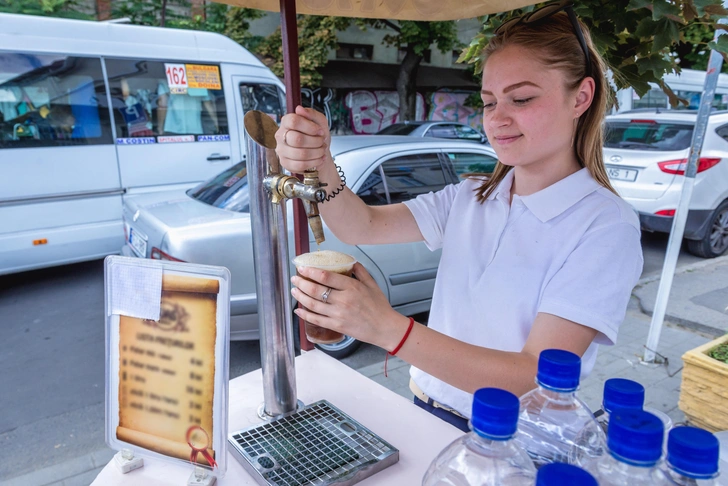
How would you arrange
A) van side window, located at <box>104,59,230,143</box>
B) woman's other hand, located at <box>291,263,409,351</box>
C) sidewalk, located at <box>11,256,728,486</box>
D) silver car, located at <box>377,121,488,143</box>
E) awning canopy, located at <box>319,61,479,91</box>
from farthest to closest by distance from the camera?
awning canopy, located at <box>319,61,479,91</box> → silver car, located at <box>377,121,488,143</box> → van side window, located at <box>104,59,230,143</box> → sidewalk, located at <box>11,256,728,486</box> → woman's other hand, located at <box>291,263,409,351</box>

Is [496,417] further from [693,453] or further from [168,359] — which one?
[168,359]

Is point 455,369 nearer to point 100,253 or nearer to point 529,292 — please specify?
point 529,292

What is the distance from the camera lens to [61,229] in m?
5.70

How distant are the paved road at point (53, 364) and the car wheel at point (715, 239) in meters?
5.51

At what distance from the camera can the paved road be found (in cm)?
321

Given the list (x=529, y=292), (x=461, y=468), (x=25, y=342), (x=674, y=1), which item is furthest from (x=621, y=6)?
(x=25, y=342)

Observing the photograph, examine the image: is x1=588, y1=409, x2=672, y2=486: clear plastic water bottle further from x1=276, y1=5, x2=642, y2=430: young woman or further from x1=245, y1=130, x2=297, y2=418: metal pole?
x1=245, y1=130, x2=297, y2=418: metal pole

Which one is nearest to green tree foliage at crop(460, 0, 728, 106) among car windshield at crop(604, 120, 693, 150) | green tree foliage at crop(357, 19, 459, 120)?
car windshield at crop(604, 120, 693, 150)

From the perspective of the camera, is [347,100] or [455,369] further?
[347,100]

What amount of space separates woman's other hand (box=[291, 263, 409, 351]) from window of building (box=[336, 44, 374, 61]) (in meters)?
16.8

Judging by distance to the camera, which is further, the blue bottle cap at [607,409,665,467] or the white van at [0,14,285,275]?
the white van at [0,14,285,275]

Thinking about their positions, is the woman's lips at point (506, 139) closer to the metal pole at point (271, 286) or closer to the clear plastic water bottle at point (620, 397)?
the metal pole at point (271, 286)

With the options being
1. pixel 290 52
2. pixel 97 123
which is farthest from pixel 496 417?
pixel 97 123

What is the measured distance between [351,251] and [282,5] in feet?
8.89
